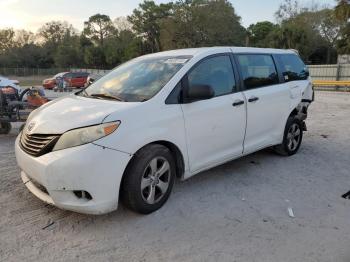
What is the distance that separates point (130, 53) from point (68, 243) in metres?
57.6

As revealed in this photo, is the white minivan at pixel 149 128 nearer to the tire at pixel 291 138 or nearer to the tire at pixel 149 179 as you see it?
the tire at pixel 149 179

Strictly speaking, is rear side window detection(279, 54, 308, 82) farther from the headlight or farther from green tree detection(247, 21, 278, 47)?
green tree detection(247, 21, 278, 47)

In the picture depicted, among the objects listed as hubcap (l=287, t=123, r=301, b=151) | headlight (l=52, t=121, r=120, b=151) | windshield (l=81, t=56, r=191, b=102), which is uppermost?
windshield (l=81, t=56, r=191, b=102)

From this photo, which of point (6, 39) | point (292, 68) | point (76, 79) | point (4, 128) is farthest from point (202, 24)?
point (6, 39)

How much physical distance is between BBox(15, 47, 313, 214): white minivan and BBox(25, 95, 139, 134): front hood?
0.01m

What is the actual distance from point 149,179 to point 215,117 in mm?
1196

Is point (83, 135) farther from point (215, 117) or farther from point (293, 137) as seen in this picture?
point (293, 137)

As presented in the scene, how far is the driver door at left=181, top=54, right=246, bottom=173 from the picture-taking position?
13.7ft

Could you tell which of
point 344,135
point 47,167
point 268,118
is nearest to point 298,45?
point 344,135

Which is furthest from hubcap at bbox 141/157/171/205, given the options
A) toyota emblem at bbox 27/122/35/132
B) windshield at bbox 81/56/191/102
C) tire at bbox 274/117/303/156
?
tire at bbox 274/117/303/156

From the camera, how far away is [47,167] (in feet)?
11.0

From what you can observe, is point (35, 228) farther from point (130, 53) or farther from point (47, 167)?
point (130, 53)

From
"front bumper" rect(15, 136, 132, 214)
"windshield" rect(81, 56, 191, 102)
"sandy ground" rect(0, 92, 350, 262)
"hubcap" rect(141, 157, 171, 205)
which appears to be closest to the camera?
"sandy ground" rect(0, 92, 350, 262)

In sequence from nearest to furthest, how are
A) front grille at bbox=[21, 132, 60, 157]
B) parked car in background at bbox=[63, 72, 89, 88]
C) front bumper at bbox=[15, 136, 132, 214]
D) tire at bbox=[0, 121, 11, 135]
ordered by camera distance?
front bumper at bbox=[15, 136, 132, 214] < front grille at bbox=[21, 132, 60, 157] < tire at bbox=[0, 121, 11, 135] < parked car in background at bbox=[63, 72, 89, 88]
